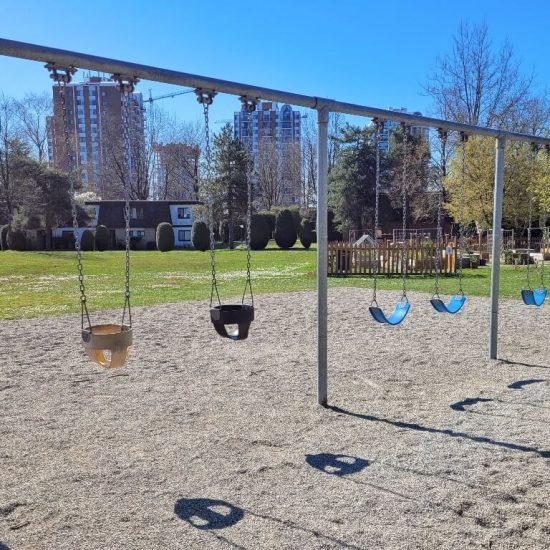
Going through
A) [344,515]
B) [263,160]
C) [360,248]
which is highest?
[263,160]

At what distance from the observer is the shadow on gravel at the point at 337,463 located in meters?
3.29

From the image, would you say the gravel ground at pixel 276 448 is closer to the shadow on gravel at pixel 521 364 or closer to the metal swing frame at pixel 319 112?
the shadow on gravel at pixel 521 364

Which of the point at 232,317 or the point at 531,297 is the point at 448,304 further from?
the point at 232,317

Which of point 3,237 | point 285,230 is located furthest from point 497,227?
point 3,237

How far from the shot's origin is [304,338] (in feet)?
25.0

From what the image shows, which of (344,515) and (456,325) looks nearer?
(344,515)

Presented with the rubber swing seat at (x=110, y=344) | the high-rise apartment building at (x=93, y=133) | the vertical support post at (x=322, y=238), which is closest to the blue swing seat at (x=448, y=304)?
the vertical support post at (x=322, y=238)

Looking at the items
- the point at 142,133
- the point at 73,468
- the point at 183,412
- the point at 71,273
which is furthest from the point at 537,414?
the point at 142,133

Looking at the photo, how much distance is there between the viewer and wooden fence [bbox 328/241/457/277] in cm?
1727

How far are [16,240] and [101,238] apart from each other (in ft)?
20.1

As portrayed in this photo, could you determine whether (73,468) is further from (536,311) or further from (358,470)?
(536,311)

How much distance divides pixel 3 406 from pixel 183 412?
1.57 metres

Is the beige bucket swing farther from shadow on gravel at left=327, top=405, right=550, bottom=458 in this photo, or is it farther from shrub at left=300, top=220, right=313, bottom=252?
shrub at left=300, top=220, right=313, bottom=252

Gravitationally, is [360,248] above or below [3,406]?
above
